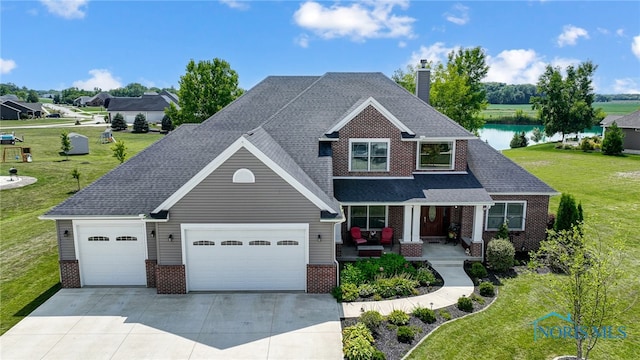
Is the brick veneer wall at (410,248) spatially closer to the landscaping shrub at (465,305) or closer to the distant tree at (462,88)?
the landscaping shrub at (465,305)

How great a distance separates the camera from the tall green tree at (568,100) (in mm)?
56125

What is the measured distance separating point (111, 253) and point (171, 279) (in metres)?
2.62

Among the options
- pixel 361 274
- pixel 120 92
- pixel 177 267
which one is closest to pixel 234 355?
pixel 177 267

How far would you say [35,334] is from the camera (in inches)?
484

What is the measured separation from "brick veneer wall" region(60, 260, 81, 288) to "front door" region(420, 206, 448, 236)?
14.4 meters

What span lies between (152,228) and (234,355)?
608cm

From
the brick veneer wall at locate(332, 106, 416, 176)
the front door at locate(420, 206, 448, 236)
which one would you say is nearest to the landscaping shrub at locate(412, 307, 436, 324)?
the front door at locate(420, 206, 448, 236)

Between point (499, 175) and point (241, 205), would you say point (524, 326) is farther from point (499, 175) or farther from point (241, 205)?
point (241, 205)

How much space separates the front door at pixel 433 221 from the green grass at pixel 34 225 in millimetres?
15365

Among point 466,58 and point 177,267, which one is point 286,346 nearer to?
point 177,267

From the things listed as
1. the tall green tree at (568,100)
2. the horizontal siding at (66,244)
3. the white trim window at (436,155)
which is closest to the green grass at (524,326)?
the white trim window at (436,155)

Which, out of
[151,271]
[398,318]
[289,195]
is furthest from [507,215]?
[151,271]

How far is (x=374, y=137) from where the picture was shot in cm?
1850

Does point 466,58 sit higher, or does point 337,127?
point 466,58
